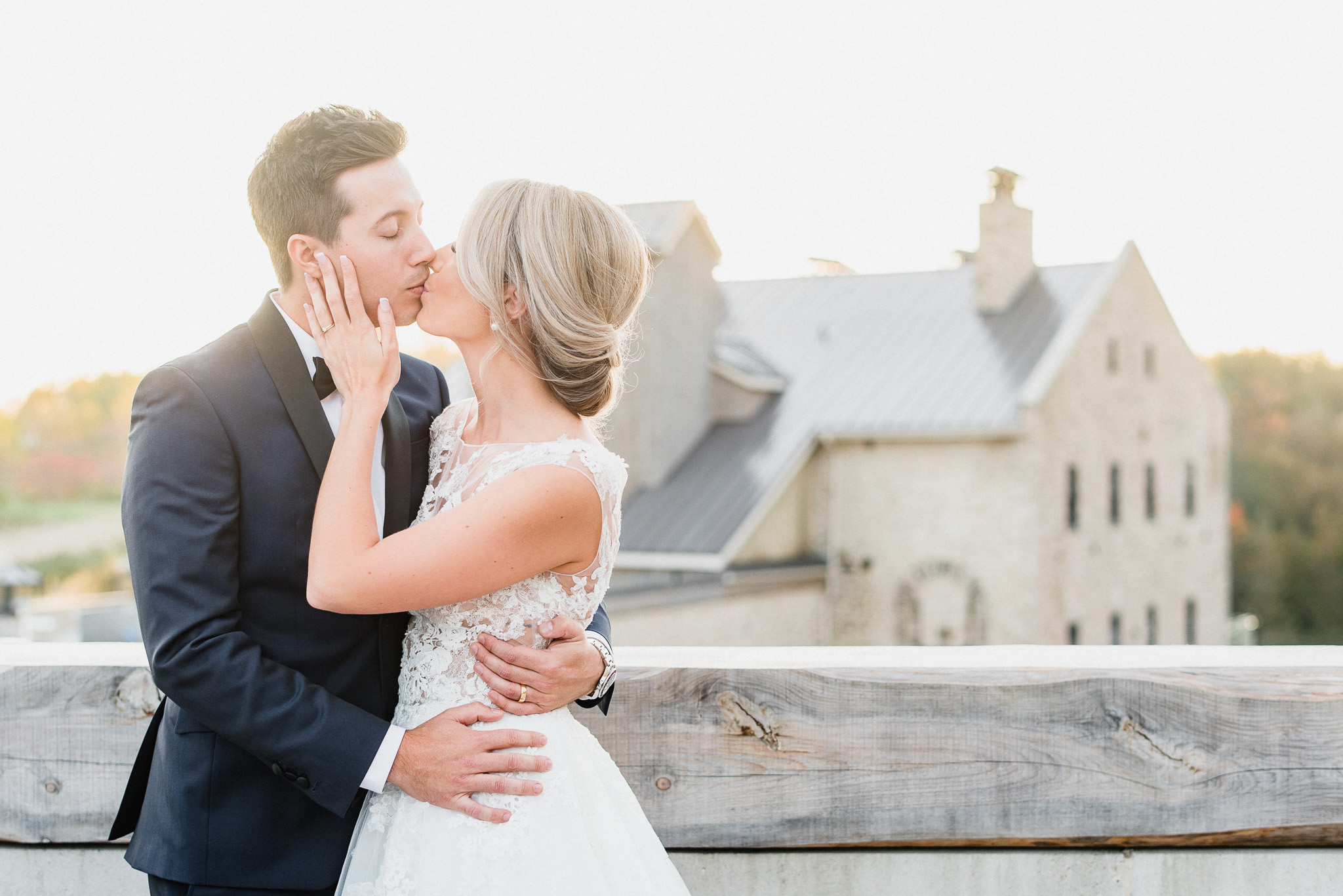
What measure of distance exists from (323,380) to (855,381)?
22715mm

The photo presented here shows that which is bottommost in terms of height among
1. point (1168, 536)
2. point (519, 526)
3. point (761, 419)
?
point (519, 526)

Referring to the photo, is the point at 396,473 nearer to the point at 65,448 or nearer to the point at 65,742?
the point at 65,742

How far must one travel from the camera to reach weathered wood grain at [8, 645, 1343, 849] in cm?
264

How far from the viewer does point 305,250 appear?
2344 mm

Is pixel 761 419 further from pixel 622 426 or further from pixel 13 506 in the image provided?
pixel 13 506

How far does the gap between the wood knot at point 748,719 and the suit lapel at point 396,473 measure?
0.86 metres

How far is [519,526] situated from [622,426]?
70.7ft

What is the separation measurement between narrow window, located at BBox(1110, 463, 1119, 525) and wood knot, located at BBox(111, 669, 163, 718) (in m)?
25.3

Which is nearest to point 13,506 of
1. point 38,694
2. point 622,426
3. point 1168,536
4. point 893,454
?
point 622,426

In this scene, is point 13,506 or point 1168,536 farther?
point 13,506

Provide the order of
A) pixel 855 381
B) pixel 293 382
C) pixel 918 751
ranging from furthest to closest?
1. pixel 855 381
2. pixel 918 751
3. pixel 293 382

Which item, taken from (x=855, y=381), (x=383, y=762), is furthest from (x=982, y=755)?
(x=855, y=381)

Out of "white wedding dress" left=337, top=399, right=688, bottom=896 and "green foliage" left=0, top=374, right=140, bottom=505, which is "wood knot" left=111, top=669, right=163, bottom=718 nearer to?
"white wedding dress" left=337, top=399, right=688, bottom=896

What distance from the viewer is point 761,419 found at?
25.0 meters
